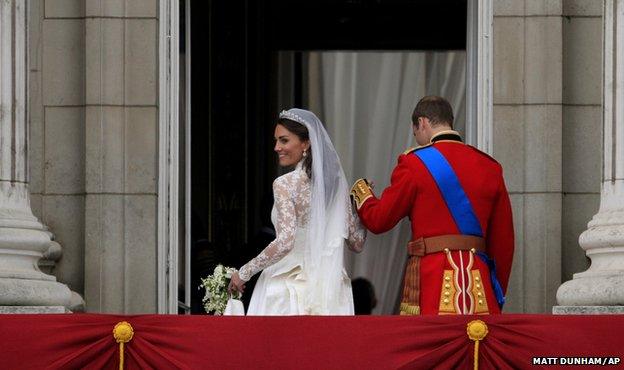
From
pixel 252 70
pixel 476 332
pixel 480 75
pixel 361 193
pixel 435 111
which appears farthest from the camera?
pixel 252 70

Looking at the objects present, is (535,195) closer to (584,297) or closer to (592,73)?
(592,73)

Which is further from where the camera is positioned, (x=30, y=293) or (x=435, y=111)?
(x=30, y=293)

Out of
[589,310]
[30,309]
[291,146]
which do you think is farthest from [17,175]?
[589,310]

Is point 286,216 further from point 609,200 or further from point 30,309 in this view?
point 609,200

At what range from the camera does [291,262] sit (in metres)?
12.7

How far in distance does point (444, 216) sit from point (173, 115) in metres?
3.31

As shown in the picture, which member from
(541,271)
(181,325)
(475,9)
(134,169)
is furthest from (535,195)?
(181,325)

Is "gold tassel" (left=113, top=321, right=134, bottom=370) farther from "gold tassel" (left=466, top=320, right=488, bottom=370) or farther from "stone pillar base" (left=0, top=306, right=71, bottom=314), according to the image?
"gold tassel" (left=466, top=320, right=488, bottom=370)

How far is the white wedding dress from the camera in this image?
1245 cm

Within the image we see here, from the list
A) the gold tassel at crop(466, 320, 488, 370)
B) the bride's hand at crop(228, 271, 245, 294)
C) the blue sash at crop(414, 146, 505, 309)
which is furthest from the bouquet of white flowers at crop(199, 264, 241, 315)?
the gold tassel at crop(466, 320, 488, 370)

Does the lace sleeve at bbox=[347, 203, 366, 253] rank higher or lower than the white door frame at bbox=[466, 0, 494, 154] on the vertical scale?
lower

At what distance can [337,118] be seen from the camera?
69.4 ft

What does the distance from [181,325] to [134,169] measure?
10.7 ft

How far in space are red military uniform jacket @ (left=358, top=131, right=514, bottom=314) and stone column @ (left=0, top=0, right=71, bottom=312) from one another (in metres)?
2.25
